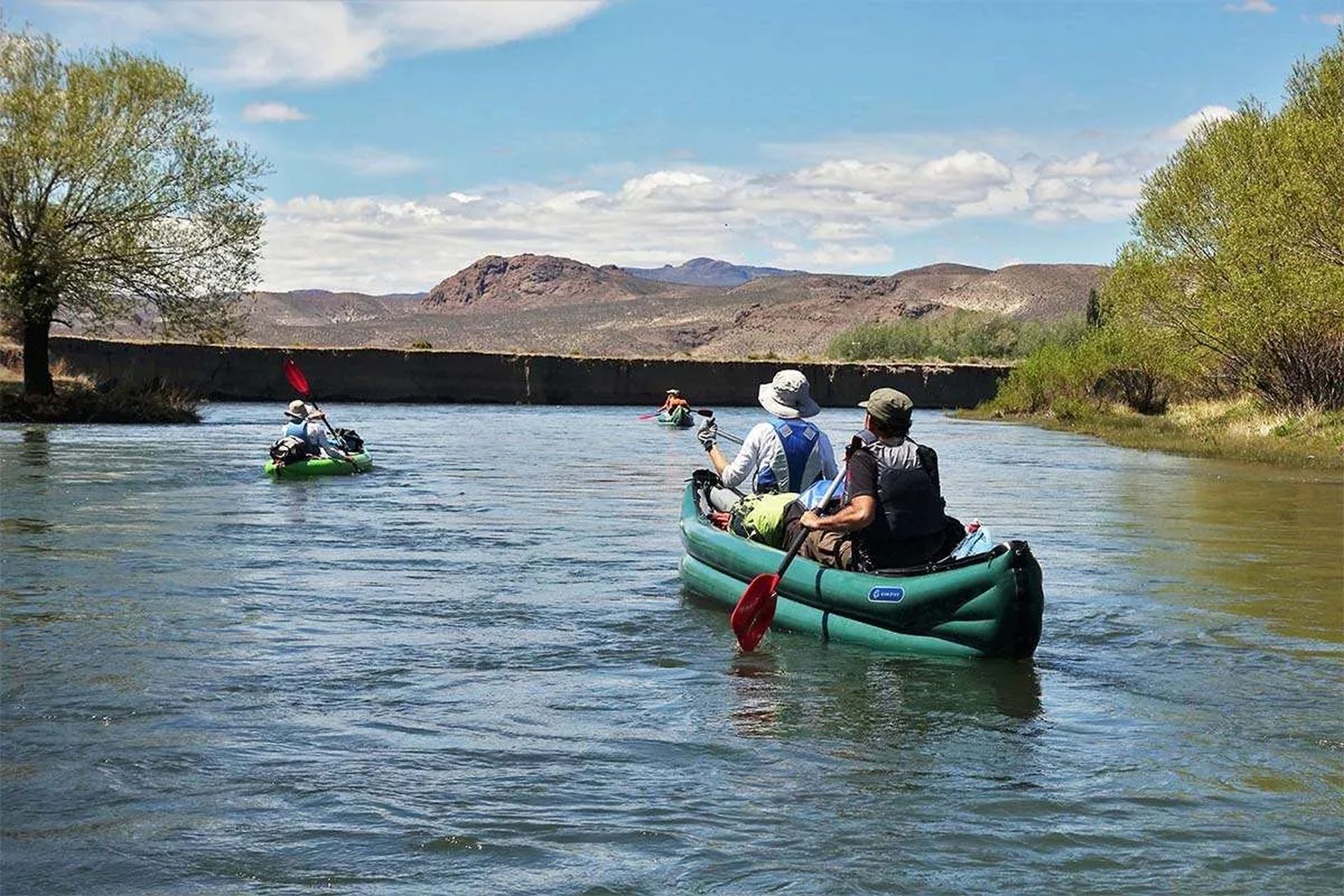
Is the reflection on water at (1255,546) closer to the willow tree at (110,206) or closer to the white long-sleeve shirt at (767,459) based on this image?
the white long-sleeve shirt at (767,459)

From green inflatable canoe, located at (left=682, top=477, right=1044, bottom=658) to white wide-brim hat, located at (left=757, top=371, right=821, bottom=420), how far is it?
1262mm

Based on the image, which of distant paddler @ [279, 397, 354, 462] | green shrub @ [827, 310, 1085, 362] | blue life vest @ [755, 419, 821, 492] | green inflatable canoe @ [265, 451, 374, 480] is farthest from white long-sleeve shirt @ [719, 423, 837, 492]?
Result: green shrub @ [827, 310, 1085, 362]

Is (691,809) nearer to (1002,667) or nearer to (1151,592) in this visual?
(1002,667)

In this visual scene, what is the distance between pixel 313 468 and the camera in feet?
74.7

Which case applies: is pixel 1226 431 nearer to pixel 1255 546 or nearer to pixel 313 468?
pixel 1255 546

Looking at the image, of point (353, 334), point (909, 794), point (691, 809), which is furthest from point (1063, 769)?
point (353, 334)

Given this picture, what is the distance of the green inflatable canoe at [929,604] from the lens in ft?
30.3

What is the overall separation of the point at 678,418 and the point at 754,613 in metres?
32.1

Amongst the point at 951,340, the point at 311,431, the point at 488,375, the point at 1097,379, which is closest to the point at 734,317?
the point at 951,340

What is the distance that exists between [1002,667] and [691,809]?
3.38 metres

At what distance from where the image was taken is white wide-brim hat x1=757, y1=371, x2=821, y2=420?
11.7 m

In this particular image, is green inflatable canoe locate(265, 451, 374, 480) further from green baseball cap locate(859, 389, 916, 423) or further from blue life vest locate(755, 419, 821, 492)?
green baseball cap locate(859, 389, 916, 423)

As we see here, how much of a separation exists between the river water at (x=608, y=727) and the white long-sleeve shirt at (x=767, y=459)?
112cm

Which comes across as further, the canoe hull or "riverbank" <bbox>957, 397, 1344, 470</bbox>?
the canoe hull
